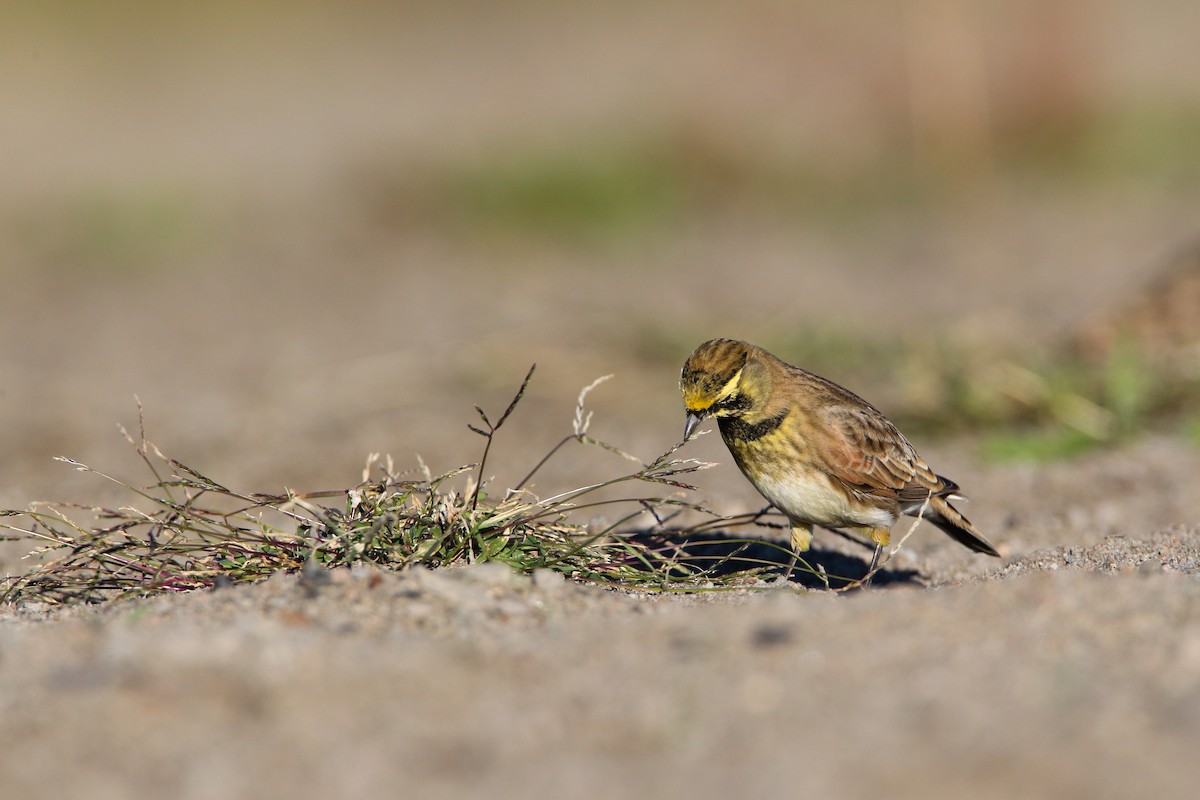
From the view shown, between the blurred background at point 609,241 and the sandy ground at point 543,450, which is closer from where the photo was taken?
the sandy ground at point 543,450

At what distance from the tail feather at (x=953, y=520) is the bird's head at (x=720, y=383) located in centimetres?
85

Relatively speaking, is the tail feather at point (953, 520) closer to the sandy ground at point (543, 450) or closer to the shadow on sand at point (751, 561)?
the sandy ground at point (543, 450)

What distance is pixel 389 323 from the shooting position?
12195 millimetres

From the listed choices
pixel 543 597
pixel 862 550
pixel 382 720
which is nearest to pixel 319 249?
pixel 862 550

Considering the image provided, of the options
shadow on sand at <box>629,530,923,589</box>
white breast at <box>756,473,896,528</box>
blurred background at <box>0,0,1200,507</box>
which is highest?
blurred background at <box>0,0,1200,507</box>

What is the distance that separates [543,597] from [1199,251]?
22.7ft

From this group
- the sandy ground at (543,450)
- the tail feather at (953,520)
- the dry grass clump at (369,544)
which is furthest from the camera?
the tail feather at (953,520)

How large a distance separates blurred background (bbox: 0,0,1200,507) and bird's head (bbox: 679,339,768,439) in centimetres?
249

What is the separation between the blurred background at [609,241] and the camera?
9.08 metres

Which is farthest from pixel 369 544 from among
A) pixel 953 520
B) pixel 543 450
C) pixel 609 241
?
pixel 609 241

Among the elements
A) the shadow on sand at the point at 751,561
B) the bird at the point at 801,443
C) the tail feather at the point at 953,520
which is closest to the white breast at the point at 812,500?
the bird at the point at 801,443

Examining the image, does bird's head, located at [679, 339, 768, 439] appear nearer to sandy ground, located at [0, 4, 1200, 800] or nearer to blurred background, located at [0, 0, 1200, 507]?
sandy ground, located at [0, 4, 1200, 800]

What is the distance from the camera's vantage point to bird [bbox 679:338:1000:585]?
205 inches

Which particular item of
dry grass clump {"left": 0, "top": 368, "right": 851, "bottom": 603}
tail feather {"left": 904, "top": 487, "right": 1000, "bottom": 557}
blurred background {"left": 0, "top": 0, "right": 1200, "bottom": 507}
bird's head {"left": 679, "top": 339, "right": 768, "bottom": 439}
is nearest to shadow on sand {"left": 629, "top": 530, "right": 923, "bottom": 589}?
dry grass clump {"left": 0, "top": 368, "right": 851, "bottom": 603}
